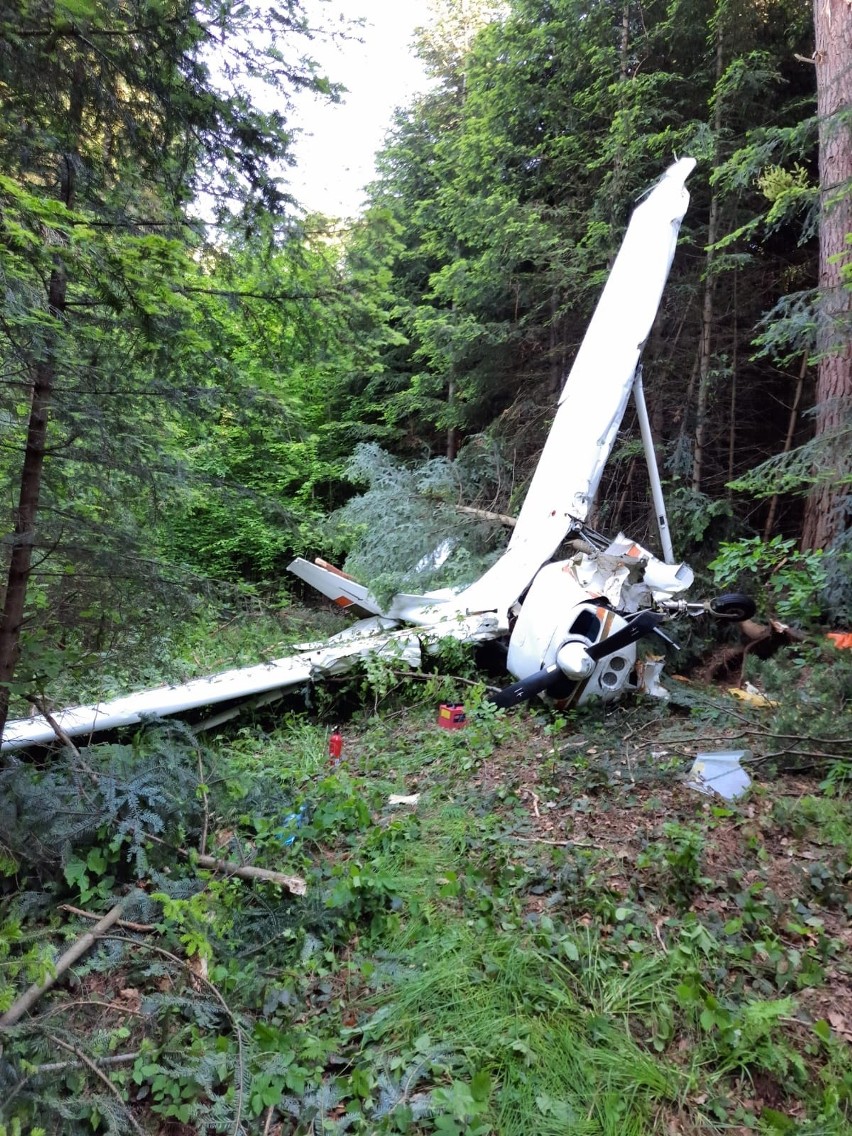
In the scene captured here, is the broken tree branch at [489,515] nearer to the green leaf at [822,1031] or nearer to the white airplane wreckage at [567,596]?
the white airplane wreckage at [567,596]

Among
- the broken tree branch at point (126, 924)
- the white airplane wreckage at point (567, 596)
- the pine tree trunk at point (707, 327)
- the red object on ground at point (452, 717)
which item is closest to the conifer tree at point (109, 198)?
the broken tree branch at point (126, 924)

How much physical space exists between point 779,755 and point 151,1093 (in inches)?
146

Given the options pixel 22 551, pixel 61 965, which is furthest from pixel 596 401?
pixel 61 965

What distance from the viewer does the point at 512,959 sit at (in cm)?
264

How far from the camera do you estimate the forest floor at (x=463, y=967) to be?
2131 mm

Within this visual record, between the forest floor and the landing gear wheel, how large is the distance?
1.21 meters

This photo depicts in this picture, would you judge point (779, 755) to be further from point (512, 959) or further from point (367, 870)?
point (367, 870)

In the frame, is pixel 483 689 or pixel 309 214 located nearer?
pixel 309 214

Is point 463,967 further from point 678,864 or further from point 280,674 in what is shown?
point 280,674

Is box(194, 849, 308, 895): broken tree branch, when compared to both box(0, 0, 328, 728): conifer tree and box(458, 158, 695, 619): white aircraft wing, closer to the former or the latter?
box(0, 0, 328, 728): conifer tree

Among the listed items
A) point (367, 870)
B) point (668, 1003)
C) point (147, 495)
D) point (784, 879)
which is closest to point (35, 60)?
point (147, 495)

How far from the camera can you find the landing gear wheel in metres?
5.04

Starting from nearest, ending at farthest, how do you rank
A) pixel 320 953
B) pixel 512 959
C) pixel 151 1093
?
pixel 151 1093
pixel 512 959
pixel 320 953

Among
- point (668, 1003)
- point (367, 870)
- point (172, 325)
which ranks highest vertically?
→ point (172, 325)
